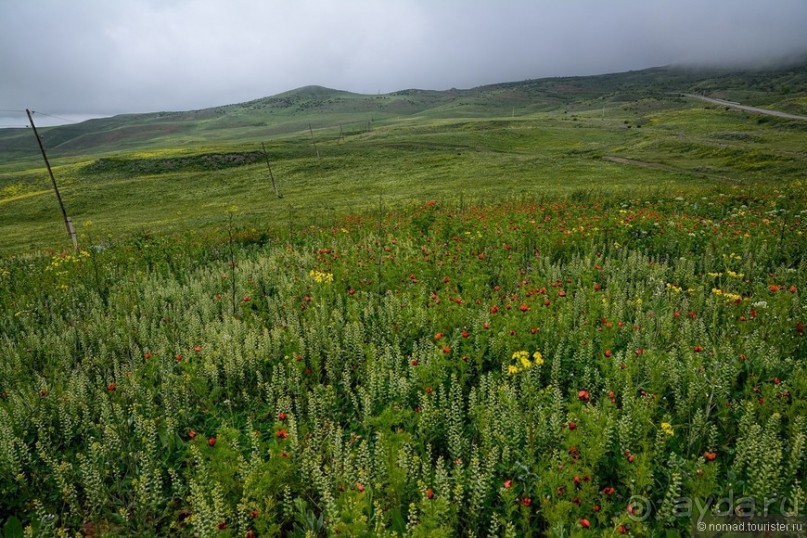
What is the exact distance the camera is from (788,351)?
5.19 meters

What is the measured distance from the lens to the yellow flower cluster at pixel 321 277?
8.25 meters

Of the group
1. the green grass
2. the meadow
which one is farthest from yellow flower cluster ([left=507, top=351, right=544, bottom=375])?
the green grass

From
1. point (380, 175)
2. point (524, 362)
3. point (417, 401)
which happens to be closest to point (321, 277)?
point (417, 401)

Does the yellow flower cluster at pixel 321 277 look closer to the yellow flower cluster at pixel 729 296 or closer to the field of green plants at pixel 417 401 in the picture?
the field of green plants at pixel 417 401

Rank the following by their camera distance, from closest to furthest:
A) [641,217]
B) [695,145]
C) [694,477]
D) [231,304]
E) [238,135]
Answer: [694,477]
[231,304]
[641,217]
[695,145]
[238,135]

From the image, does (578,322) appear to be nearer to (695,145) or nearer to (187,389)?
(187,389)

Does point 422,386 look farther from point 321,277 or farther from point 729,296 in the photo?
point 729,296

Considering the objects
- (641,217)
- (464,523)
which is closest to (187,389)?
(464,523)

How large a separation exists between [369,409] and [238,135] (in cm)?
17551

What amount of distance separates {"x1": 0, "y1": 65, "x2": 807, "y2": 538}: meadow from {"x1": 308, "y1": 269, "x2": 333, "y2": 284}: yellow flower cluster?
7cm

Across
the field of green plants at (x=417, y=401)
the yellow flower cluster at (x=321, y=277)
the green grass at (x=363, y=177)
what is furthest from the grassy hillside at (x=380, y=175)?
the field of green plants at (x=417, y=401)

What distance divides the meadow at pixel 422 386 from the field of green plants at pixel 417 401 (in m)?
0.03

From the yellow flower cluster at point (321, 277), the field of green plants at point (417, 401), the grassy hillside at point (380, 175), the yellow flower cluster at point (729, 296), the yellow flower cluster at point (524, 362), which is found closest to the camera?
the field of green plants at point (417, 401)

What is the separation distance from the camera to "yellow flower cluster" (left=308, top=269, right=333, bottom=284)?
8.25 metres
